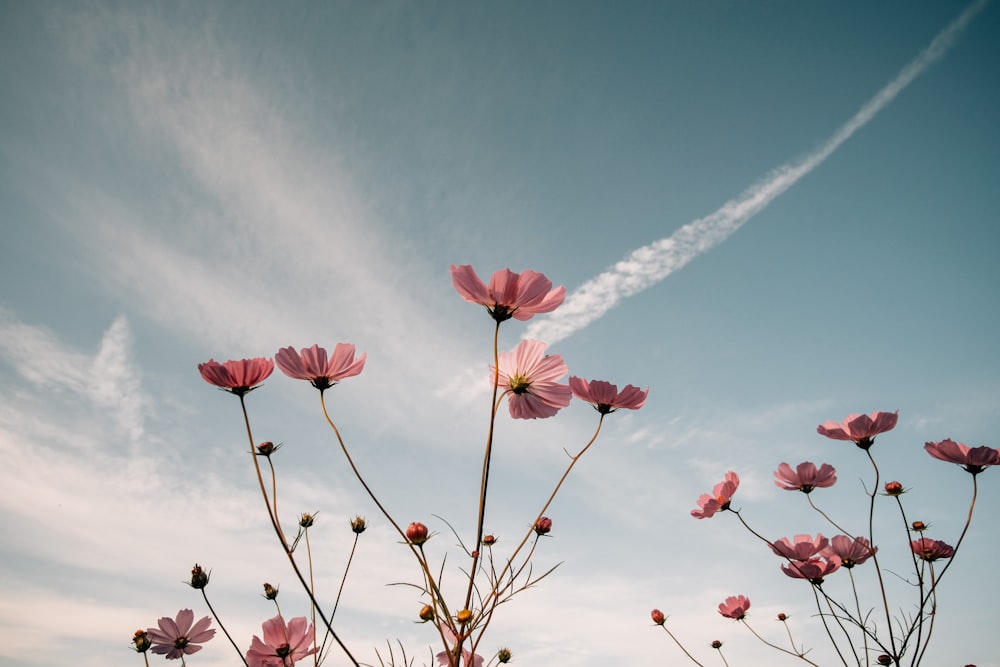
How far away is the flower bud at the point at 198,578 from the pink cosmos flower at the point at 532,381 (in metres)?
1.14

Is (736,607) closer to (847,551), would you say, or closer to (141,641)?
(847,551)

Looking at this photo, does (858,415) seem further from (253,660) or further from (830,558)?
(253,660)

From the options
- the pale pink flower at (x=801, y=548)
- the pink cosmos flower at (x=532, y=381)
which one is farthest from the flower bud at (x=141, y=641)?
the pale pink flower at (x=801, y=548)

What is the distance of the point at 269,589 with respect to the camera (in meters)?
2.02

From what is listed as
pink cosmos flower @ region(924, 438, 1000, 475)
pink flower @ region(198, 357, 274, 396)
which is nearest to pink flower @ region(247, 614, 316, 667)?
pink flower @ region(198, 357, 274, 396)

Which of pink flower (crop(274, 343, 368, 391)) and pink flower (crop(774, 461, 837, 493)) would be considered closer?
pink flower (crop(274, 343, 368, 391))

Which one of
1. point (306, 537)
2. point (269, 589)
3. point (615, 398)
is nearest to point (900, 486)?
point (615, 398)

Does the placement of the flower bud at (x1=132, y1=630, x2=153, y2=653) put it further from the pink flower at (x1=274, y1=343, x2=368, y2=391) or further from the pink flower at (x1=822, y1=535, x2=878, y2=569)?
the pink flower at (x1=822, y1=535, x2=878, y2=569)

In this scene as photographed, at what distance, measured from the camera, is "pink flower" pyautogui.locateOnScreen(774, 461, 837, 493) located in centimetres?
187

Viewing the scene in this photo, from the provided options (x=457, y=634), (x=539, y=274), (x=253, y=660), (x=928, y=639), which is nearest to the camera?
(x=457, y=634)

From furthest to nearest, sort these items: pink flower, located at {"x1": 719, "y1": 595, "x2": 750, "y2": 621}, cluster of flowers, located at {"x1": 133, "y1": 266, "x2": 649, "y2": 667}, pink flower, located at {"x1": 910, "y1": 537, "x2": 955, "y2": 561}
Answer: pink flower, located at {"x1": 719, "y1": 595, "x2": 750, "y2": 621}
pink flower, located at {"x1": 910, "y1": 537, "x2": 955, "y2": 561}
cluster of flowers, located at {"x1": 133, "y1": 266, "x2": 649, "y2": 667}

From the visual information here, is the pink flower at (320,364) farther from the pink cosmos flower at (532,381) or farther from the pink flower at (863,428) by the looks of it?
the pink flower at (863,428)

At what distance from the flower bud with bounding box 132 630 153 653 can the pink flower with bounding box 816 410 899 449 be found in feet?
8.41

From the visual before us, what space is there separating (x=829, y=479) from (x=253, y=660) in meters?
1.93
